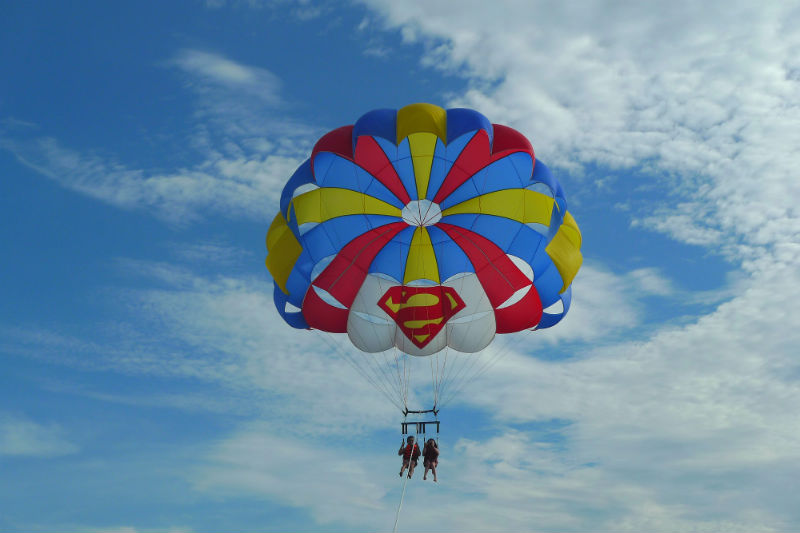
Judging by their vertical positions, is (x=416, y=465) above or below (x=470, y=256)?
below

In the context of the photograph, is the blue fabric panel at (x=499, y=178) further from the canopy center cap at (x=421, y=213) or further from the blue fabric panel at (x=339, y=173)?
the blue fabric panel at (x=339, y=173)

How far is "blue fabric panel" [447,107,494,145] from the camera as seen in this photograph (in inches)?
619

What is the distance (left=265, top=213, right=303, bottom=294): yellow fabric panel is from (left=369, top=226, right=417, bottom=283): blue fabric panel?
1681 millimetres

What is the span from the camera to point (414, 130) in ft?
51.8

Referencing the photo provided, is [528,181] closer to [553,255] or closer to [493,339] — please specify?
[553,255]

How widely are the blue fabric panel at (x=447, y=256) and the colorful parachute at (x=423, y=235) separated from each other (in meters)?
0.02

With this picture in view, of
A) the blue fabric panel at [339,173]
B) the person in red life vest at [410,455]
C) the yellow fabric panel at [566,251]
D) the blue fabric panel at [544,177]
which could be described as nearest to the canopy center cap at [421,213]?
the blue fabric panel at [339,173]

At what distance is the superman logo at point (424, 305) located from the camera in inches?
663

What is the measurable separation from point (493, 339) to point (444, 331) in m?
1.10

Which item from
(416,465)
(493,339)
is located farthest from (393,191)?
(416,465)

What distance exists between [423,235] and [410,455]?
459cm

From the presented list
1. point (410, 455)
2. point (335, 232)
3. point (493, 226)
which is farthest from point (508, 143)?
point (410, 455)

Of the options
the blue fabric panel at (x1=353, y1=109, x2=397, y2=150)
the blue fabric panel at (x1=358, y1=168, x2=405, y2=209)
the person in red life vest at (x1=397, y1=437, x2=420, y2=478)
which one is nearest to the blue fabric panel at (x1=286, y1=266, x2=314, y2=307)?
the blue fabric panel at (x1=358, y1=168, x2=405, y2=209)

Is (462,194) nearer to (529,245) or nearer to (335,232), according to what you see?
(529,245)
